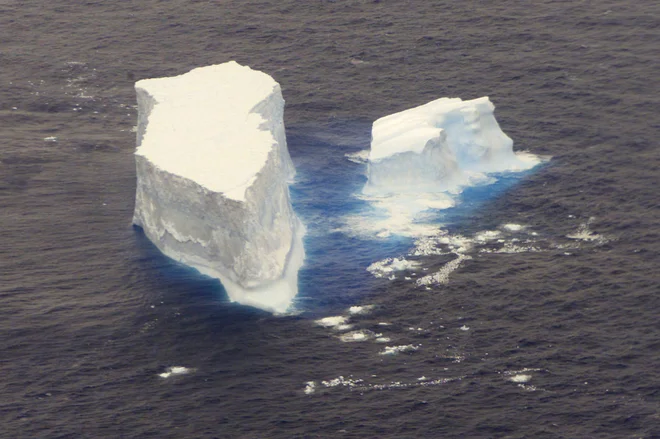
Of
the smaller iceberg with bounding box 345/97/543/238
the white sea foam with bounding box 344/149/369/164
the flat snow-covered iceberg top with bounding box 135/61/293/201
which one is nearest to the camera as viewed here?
the flat snow-covered iceberg top with bounding box 135/61/293/201

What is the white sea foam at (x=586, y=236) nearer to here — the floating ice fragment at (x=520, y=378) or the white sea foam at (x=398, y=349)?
the floating ice fragment at (x=520, y=378)

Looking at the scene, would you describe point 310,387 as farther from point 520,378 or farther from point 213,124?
point 213,124

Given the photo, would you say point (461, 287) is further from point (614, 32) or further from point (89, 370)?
point (614, 32)

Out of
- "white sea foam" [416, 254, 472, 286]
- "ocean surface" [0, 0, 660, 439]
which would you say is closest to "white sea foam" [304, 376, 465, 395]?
"ocean surface" [0, 0, 660, 439]

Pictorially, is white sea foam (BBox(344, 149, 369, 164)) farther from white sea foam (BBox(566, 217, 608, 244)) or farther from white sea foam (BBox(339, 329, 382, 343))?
white sea foam (BBox(339, 329, 382, 343))

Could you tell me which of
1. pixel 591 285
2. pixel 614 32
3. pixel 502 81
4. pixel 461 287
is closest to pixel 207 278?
pixel 461 287

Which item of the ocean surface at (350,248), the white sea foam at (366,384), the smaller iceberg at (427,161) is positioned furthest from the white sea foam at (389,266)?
the white sea foam at (366,384)

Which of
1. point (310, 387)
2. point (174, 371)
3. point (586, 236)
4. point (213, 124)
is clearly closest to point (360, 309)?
point (310, 387)
